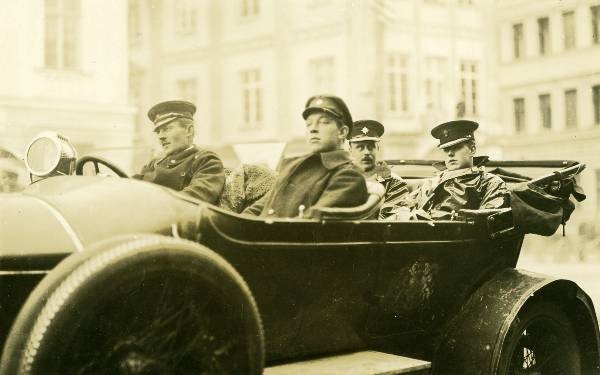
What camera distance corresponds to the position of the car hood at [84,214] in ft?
7.66

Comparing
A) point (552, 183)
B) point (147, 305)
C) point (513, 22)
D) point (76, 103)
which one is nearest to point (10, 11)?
point (76, 103)

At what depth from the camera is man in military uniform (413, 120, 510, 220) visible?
3951 millimetres

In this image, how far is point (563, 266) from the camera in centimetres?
1436

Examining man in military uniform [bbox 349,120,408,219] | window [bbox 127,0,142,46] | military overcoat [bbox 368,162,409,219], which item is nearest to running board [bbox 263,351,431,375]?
military overcoat [bbox 368,162,409,219]

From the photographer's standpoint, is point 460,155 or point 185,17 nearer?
point 460,155

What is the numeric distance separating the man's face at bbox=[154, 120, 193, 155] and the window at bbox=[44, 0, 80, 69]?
6.37m

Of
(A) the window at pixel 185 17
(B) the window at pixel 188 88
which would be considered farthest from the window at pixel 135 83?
(A) the window at pixel 185 17

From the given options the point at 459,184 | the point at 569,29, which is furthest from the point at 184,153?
the point at 569,29

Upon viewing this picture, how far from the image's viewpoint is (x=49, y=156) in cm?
322

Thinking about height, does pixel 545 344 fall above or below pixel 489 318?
Answer: below

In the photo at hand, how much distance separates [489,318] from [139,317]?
188 centimetres

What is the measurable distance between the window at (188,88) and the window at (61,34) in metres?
8.31

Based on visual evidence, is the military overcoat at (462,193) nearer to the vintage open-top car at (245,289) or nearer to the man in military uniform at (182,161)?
the vintage open-top car at (245,289)

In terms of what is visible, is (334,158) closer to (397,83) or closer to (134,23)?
(134,23)
